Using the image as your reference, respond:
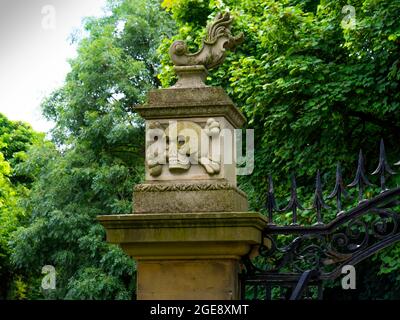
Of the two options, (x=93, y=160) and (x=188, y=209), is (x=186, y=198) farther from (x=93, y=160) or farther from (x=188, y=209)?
(x=93, y=160)

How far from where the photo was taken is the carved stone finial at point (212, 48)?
7.70m

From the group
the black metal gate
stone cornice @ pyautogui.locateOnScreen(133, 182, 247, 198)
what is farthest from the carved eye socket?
the black metal gate

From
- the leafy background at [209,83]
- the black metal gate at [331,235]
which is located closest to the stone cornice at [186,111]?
the black metal gate at [331,235]

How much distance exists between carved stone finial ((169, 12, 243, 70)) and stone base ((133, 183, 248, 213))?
1.08m

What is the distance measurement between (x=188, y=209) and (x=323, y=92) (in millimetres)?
11081

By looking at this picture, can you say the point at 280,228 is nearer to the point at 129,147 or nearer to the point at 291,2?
the point at 291,2

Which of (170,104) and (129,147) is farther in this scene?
(129,147)

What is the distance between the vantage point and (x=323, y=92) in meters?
17.9

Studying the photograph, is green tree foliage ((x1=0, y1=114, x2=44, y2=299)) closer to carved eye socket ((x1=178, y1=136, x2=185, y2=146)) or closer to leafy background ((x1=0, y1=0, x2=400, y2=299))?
leafy background ((x1=0, y1=0, x2=400, y2=299))

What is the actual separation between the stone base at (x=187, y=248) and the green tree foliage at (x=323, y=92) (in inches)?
386

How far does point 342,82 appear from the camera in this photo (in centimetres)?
1777
